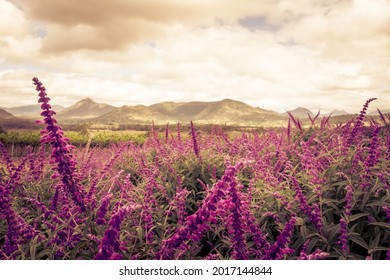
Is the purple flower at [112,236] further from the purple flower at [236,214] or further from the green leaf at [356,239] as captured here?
the green leaf at [356,239]

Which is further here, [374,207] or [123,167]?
[123,167]

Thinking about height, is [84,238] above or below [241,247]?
below

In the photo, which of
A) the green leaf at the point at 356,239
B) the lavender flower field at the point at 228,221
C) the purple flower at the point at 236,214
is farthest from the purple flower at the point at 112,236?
the green leaf at the point at 356,239

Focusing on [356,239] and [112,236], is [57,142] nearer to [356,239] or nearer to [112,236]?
[112,236]

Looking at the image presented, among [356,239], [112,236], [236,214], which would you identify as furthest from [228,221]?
[356,239]

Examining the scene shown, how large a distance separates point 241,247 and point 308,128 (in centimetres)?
700

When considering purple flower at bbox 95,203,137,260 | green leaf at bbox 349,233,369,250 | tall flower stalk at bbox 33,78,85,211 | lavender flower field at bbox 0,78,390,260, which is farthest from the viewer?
green leaf at bbox 349,233,369,250

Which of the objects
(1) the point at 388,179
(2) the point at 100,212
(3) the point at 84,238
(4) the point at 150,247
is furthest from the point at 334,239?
(3) the point at 84,238

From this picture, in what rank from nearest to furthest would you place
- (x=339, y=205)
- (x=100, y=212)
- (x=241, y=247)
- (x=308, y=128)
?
1. (x=241, y=247)
2. (x=100, y=212)
3. (x=339, y=205)
4. (x=308, y=128)

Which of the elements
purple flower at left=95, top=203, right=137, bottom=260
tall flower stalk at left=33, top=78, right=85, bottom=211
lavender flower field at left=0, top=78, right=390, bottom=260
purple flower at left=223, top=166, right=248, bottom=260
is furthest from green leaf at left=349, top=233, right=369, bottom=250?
tall flower stalk at left=33, top=78, right=85, bottom=211

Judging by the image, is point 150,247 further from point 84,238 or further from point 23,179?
point 23,179

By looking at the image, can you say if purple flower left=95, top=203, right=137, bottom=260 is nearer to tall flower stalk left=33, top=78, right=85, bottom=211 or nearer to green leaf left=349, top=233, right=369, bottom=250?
tall flower stalk left=33, top=78, right=85, bottom=211

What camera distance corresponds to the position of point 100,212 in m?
2.47
